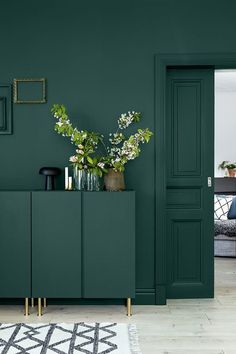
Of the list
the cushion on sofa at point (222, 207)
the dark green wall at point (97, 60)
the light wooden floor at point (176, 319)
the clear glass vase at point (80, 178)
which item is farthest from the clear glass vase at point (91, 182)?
the cushion on sofa at point (222, 207)

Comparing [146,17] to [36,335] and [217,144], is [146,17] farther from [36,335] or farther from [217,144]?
[217,144]

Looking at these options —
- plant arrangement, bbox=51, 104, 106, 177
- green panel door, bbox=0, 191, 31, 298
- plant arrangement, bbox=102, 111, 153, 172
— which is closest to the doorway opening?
plant arrangement, bbox=102, 111, 153, 172

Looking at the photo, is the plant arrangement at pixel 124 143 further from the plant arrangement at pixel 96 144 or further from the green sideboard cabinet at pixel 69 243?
the green sideboard cabinet at pixel 69 243

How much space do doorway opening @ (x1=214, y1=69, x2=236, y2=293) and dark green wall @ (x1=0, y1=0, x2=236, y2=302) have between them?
1.76 m

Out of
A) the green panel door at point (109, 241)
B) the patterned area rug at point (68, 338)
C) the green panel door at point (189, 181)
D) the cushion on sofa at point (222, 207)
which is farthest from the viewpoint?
the cushion on sofa at point (222, 207)

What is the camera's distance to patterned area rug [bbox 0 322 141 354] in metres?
2.38

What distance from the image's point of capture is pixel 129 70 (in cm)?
321

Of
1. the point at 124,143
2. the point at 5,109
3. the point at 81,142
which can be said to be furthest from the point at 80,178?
the point at 5,109

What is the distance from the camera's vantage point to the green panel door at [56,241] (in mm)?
2953

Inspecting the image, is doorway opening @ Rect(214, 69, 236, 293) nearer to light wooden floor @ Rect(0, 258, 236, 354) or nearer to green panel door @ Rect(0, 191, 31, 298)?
light wooden floor @ Rect(0, 258, 236, 354)

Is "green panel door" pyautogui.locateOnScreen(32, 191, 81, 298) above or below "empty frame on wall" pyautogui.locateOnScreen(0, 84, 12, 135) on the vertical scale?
below

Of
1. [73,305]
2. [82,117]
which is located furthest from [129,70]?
[73,305]

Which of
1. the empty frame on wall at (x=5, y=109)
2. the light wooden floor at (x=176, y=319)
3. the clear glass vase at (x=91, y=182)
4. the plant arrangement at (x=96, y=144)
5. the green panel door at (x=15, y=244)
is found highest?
the empty frame on wall at (x=5, y=109)

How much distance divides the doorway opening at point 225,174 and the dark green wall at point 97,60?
5.77 ft
